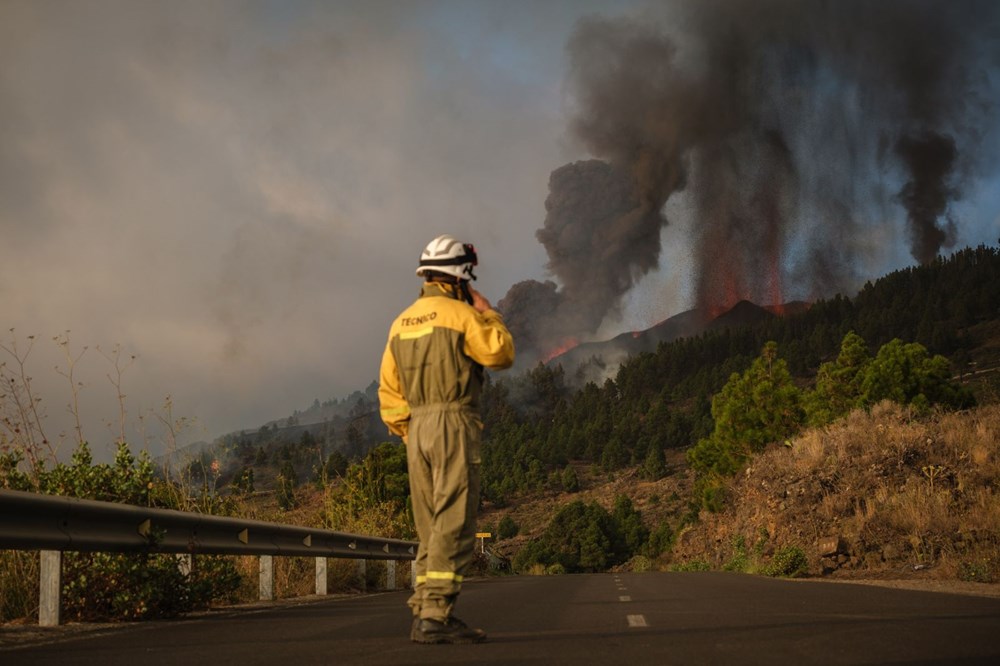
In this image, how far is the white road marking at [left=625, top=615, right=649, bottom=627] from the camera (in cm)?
746

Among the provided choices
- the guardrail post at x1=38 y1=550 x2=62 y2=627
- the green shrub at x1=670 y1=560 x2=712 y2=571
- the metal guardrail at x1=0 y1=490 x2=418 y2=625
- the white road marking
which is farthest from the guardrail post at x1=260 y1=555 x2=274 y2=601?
the green shrub at x1=670 y1=560 x2=712 y2=571

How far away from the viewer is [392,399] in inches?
265

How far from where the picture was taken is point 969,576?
13250 mm

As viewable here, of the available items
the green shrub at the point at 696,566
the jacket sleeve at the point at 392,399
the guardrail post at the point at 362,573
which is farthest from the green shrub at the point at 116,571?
the green shrub at the point at 696,566

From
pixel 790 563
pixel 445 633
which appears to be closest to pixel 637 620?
pixel 445 633

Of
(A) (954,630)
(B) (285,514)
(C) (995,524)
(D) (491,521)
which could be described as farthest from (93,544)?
(D) (491,521)

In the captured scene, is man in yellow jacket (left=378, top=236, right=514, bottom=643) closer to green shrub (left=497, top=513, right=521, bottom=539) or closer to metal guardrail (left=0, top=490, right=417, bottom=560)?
metal guardrail (left=0, top=490, right=417, bottom=560)

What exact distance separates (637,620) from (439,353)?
9.30ft

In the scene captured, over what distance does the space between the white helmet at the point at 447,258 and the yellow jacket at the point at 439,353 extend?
0.11m

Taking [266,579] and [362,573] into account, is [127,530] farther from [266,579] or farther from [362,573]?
[362,573]

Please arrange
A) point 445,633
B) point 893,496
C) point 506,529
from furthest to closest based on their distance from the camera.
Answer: point 506,529, point 893,496, point 445,633

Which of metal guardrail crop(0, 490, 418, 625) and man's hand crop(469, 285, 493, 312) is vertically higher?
man's hand crop(469, 285, 493, 312)

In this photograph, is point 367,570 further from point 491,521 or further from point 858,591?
point 491,521

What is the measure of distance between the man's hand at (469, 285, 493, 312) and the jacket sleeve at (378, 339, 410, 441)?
60 centimetres
